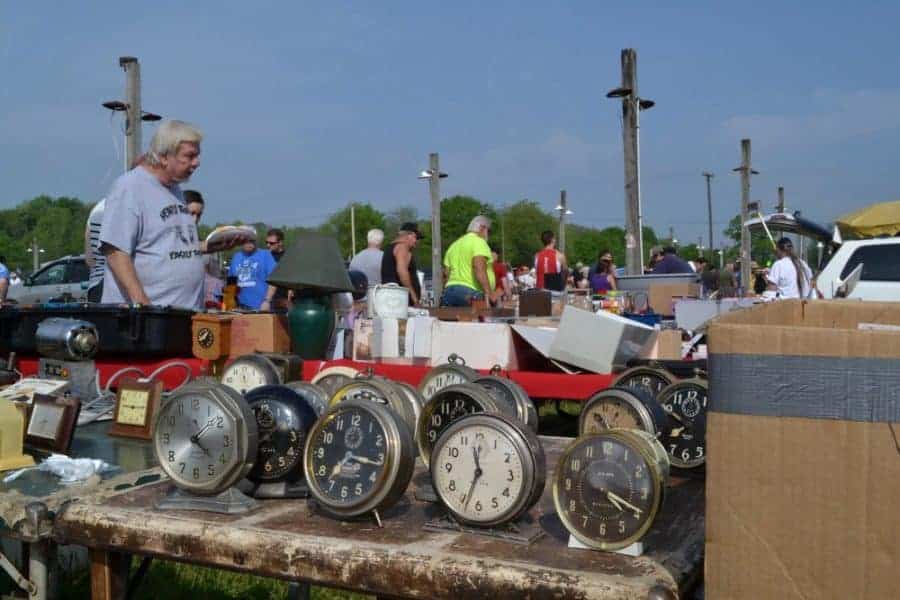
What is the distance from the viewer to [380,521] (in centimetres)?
187

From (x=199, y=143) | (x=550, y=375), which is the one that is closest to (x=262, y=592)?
(x=550, y=375)

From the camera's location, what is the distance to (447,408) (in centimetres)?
226

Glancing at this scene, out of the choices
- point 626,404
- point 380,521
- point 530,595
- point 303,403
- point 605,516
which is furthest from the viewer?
point 626,404

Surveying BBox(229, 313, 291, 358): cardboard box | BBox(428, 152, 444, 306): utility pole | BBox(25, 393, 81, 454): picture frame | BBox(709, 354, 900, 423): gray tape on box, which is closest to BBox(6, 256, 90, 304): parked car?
BBox(428, 152, 444, 306): utility pole

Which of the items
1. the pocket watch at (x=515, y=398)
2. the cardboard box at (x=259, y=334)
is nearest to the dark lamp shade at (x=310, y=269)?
the cardboard box at (x=259, y=334)

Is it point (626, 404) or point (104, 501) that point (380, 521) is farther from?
point (626, 404)

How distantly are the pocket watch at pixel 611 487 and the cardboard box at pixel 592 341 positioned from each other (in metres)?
2.80

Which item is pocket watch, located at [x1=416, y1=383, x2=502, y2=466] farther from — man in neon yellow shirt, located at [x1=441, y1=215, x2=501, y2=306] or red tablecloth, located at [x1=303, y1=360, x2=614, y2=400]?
man in neon yellow shirt, located at [x1=441, y1=215, x2=501, y2=306]

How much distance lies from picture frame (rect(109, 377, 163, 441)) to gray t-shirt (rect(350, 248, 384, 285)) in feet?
18.3

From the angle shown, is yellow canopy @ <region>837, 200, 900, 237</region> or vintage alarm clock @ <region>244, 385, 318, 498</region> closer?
vintage alarm clock @ <region>244, 385, 318, 498</region>

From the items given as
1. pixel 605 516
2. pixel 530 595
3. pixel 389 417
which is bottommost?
pixel 530 595

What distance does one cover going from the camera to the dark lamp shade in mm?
4703

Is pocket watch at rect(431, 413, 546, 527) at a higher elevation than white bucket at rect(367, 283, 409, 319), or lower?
lower

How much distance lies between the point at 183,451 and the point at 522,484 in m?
0.82
